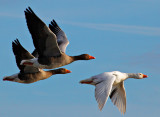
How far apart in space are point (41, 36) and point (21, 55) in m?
2.60

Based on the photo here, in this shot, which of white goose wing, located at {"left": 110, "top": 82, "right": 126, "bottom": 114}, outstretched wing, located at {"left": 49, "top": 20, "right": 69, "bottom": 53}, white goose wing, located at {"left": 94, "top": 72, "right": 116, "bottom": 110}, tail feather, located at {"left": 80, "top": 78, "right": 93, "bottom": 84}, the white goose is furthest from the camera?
outstretched wing, located at {"left": 49, "top": 20, "right": 69, "bottom": 53}

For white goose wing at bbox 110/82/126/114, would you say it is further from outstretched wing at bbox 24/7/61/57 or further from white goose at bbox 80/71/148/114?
outstretched wing at bbox 24/7/61/57

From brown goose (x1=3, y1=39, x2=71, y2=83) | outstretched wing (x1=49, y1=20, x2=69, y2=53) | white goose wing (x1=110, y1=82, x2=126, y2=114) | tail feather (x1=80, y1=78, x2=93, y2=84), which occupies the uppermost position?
outstretched wing (x1=49, y1=20, x2=69, y2=53)

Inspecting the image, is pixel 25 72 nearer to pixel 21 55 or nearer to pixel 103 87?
pixel 21 55

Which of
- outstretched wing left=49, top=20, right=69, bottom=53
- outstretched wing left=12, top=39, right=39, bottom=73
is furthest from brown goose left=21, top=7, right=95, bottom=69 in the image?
outstretched wing left=49, top=20, right=69, bottom=53

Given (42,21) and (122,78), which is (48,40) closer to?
(42,21)

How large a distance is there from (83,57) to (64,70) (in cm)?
151

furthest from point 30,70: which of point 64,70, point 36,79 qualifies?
point 64,70

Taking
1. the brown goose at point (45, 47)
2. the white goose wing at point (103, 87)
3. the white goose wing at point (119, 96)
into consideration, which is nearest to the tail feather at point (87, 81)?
the white goose wing at point (103, 87)

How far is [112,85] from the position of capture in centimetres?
1727

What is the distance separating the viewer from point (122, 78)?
17.1 metres

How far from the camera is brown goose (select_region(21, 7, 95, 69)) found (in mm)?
15875

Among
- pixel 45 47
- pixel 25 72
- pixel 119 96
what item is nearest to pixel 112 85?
pixel 119 96

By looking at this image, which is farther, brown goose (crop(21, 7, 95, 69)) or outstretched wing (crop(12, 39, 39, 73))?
outstretched wing (crop(12, 39, 39, 73))
